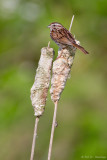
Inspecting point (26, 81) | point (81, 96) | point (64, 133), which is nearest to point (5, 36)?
point (26, 81)

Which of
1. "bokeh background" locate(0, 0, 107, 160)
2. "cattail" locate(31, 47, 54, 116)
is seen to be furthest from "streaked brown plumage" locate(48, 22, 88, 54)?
"bokeh background" locate(0, 0, 107, 160)

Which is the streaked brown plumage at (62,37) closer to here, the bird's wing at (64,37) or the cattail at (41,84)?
the bird's wing at (64,37)

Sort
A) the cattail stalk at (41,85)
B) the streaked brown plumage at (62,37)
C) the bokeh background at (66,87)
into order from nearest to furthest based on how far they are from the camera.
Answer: the cattail stalk at (41,85) → the streaked brown plumage at (62,37) → the bokeh background at (66,87)

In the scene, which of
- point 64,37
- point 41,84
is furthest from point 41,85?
point 64,37

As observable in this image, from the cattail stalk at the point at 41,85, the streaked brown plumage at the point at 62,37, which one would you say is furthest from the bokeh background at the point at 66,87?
the cattail stalk at the point at 41,85

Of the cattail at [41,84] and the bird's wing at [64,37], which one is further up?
the bird's wing at [64,37]

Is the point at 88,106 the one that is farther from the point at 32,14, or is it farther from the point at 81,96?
the point at 32,14

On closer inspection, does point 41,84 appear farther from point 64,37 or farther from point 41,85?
point 64,37
